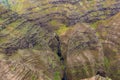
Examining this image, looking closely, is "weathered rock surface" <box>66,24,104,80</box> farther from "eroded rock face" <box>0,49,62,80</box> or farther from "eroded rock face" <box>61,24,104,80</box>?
"eroded rock face" <box>0,49,62,80</box>

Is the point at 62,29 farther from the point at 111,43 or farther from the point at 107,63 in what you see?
the point at 107,63

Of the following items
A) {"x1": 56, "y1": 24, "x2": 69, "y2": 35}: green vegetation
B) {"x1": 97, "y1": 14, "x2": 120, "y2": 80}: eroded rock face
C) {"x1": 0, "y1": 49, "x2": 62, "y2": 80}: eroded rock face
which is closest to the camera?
{"x1": 0, "y1": 49, "x2": 62, "y2": 80}: eroded rock face

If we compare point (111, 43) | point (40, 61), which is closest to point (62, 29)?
point (111, 43)

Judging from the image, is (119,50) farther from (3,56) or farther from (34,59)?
(3,56)

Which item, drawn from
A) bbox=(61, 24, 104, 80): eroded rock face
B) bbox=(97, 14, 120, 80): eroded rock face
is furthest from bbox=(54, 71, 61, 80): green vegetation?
bbox=(97, 14, 120, 80): eroded rock face

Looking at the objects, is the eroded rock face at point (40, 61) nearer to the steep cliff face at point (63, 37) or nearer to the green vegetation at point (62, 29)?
the steep cliff face at point (63, 37)

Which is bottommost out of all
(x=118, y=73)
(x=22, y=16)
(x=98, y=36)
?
(x=118, y=73)

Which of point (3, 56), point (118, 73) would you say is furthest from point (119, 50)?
point (3, 56)

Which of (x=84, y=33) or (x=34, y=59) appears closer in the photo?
(x=34, y=59)

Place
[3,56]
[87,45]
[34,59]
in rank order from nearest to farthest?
[3,56]
[34,59]
[87,45]
